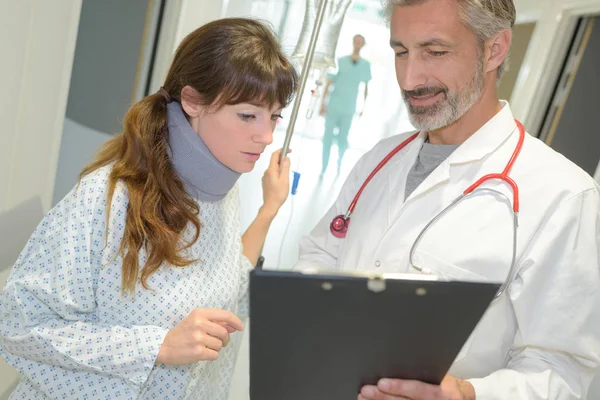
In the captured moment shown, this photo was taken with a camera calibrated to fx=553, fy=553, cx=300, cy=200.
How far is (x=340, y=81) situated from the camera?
414 centimetres

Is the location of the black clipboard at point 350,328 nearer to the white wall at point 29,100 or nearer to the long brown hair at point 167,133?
the long brown hair at point 167,133

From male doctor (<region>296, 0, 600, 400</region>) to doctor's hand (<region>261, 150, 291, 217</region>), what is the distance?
0.69 feet

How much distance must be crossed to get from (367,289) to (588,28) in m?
2.48

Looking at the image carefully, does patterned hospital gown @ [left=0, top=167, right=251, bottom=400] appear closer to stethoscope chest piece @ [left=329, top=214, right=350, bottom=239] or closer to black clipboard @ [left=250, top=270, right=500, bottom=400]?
black clipboard @ [left=250, top=270, right=500, bottom=400]

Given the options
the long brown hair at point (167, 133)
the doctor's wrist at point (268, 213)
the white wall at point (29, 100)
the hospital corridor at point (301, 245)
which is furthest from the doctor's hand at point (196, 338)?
the white wall at point (29, 100)

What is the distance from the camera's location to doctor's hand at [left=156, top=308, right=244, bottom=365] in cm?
93

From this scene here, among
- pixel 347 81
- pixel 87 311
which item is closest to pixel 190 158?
pixel 87 311

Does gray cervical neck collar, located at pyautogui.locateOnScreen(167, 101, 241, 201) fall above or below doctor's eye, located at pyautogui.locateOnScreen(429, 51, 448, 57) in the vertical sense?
below

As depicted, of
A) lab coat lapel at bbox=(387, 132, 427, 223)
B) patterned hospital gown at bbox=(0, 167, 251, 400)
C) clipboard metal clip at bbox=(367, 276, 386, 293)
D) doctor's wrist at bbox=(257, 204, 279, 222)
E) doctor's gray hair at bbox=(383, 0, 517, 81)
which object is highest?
doctor's gray hair at bbox=(383, 0, 517, 81)

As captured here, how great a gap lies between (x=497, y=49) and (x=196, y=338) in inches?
35.2

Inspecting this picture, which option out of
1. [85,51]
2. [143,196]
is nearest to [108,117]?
[85,51]

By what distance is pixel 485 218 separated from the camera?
44.1 inches

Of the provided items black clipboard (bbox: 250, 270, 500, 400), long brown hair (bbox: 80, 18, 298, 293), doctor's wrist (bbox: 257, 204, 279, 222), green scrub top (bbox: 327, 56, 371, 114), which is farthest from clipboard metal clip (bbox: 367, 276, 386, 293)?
green scrub top (bbox: 327, 56, 371, 114)

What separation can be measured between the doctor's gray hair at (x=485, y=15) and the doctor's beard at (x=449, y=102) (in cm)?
5
